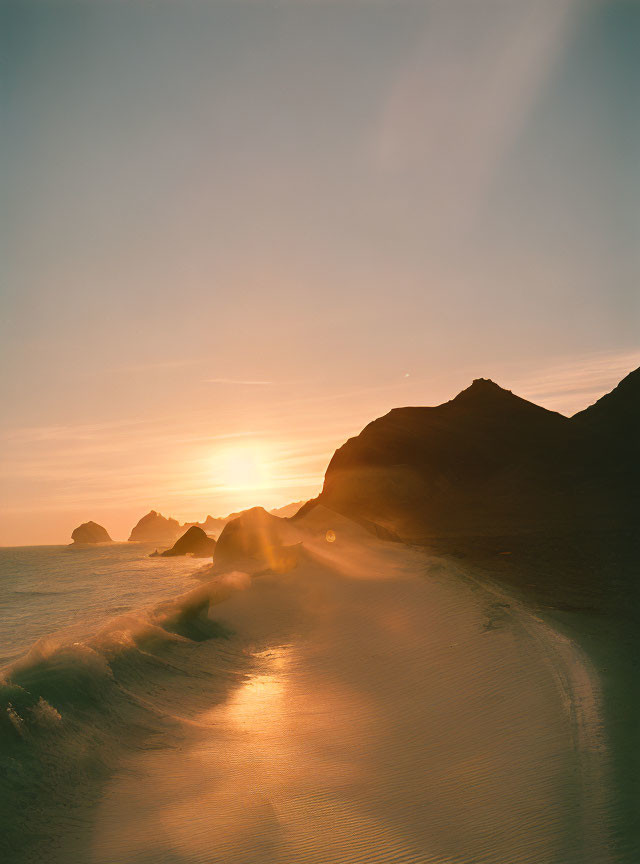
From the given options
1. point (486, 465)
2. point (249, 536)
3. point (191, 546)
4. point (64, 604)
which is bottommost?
point (191, 546)

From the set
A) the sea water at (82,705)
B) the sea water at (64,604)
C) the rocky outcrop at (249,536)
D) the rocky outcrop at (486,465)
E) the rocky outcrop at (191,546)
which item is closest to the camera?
the sea water at (82,705)

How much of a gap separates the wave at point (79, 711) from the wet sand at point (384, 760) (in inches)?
22.1

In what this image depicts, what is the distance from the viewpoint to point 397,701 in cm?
1413

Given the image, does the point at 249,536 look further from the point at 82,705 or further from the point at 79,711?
the point at 79,711

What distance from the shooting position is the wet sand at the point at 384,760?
25.6ft

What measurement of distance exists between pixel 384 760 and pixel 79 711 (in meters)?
7.14

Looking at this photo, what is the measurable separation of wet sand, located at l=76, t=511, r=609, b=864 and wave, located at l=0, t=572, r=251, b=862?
1.84 feet

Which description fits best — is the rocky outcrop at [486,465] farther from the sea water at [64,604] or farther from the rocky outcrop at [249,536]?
the sea water at [64,604]

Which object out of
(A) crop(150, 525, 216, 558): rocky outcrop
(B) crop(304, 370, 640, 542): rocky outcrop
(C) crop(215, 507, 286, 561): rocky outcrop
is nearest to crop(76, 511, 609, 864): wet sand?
(C) crop(215, 507, 286, 561): rocky outcrop

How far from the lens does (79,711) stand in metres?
12.9

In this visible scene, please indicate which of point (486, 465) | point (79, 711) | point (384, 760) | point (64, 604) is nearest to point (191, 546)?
point (486, 465)

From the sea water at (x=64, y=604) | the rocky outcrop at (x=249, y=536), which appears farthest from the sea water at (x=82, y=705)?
the rocky outcrop at (x=249, y=536)

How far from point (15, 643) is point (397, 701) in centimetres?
1861

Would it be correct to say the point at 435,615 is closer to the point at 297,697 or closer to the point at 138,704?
the point at 297,697
